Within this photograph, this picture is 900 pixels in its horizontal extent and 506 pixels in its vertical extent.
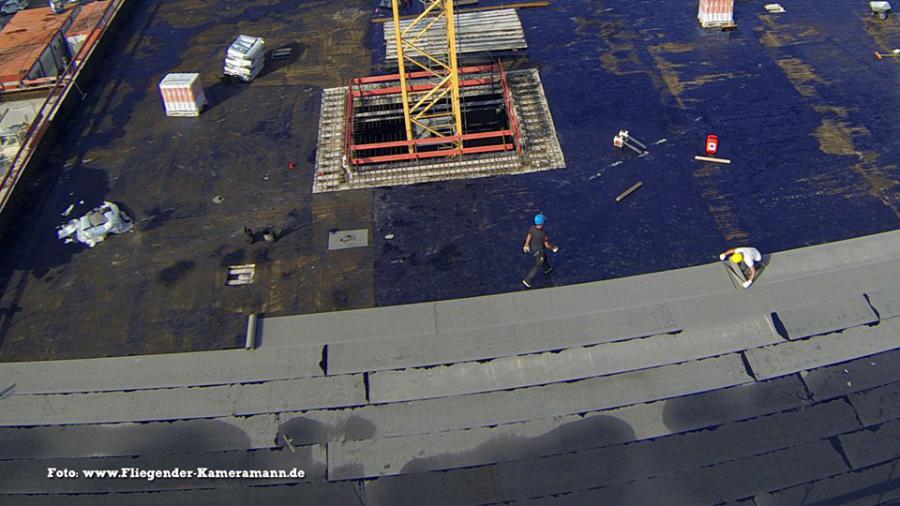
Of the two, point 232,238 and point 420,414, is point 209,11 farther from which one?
point 420,414

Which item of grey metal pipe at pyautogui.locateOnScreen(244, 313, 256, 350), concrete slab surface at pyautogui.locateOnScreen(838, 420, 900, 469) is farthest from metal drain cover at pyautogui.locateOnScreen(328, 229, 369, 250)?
concrete slab surface at pyautogui.locateOnScreen(838, 420, 900, 469)

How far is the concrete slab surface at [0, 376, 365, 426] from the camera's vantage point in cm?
1703

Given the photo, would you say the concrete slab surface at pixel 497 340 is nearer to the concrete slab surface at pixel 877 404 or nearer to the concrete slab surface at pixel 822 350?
the concrete slab surface at pixel 822 350

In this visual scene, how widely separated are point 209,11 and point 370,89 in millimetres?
12125

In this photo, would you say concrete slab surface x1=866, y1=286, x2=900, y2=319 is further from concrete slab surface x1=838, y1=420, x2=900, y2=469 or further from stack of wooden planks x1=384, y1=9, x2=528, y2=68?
stack of wooden planks x1=384, y1=9, x2=528, y2=68

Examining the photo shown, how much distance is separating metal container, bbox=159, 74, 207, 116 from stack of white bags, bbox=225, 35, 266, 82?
5.65 ft

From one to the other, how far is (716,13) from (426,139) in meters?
14.8

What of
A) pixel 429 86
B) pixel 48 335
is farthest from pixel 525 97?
pixel 48 335

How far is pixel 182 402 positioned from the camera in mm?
17203

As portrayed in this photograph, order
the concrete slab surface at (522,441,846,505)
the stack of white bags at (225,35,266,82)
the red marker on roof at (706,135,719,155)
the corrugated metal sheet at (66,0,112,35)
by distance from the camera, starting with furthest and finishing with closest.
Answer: the corrugated metal sheet at (66,0,112,35) < the stack of white bags at (225,35,266,82) < the red marker on roof at (706,135,719,155) < the concrete slab surface at (522,441,846,505)

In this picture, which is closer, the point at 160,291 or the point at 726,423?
the point at 726,423

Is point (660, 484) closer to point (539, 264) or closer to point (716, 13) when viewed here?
point (539, 264)

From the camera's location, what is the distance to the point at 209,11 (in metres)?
33.8

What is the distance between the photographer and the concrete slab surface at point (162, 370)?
1759 cm
